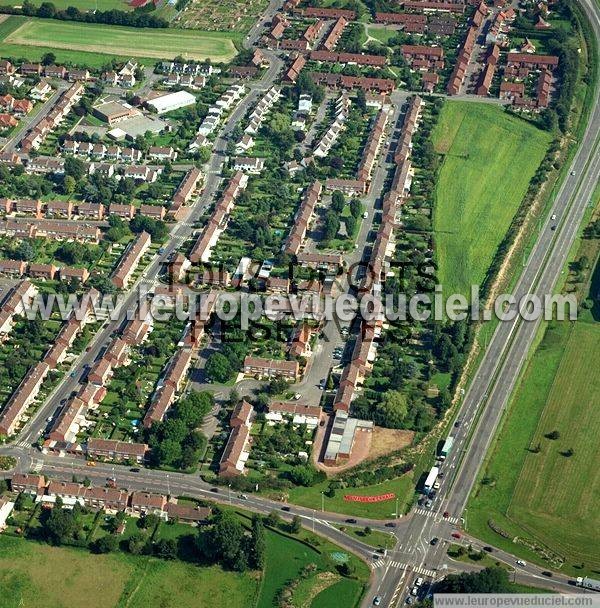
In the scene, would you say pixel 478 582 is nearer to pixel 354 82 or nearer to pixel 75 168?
pixel 75 168

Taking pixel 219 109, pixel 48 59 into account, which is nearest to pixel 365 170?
pixel 219 109

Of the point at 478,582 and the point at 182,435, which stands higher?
the point at 478,582

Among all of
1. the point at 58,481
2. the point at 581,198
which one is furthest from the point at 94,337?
the point at 581,198

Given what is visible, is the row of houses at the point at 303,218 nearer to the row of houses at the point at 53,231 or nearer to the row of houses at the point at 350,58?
the row of houses at the point at 53,231

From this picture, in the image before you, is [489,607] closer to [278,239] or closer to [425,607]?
[425,607]

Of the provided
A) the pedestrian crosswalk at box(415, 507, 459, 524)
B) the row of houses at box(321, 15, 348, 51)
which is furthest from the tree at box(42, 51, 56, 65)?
the pedestrian crosswalk at box(415, 507, 459, 524)

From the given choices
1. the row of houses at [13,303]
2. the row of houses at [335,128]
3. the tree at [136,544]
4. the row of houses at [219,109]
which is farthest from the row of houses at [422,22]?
the tree at [136,544]
